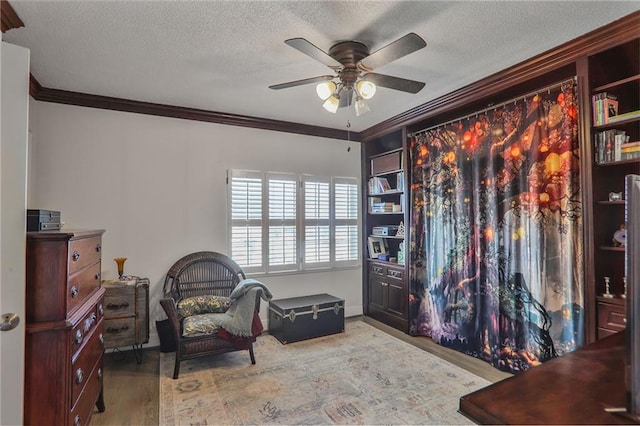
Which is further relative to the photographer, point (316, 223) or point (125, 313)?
point (316, 223)

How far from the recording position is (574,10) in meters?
2.04

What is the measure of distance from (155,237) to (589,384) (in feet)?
12.3

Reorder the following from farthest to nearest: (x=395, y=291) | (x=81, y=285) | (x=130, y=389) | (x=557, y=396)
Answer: (x=395, y=291), (x=130, y=389), (x=81, y=285), (x=557, y=396)

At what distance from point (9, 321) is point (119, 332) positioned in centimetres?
178

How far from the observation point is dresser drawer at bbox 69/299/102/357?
176 cm

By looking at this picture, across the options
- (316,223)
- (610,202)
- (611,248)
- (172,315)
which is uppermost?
(610,202)

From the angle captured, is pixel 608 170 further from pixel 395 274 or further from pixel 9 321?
pixel 9 321

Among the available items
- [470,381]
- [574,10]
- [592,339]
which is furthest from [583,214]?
[470,381]

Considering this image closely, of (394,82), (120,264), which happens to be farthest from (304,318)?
(394,82)

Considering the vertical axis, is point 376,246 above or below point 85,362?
above

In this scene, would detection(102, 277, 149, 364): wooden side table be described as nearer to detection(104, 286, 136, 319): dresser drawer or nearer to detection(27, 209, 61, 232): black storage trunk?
detection(104, 286, 136, 319): dresser drawer

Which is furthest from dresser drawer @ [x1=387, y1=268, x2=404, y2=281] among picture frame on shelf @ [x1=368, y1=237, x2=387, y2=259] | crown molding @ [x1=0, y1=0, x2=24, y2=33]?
crown molding @ [x1=0, y1=0, x2=24, y2=33]

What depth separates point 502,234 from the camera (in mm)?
3045

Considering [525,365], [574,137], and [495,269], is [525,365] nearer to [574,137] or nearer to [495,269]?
[495,269]
